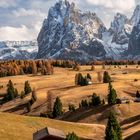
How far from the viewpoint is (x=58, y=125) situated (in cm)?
11319

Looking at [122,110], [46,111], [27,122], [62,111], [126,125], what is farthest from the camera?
[46,111]

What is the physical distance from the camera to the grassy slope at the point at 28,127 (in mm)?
96863

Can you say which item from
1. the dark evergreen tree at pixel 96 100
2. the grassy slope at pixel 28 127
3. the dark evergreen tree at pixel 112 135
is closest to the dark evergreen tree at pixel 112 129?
the dark evergreen tree at pixel 112 135

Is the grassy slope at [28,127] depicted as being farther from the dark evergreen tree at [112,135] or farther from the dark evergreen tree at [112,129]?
the dark evergreen tree at [112,135]

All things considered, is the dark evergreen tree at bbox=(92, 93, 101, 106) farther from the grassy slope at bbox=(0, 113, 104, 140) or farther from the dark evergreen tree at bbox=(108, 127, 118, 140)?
the dark evergreen tree at bbox=(108, 127, 118, 140)

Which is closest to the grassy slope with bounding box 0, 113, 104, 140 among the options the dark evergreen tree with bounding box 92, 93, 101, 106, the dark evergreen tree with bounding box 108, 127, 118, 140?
the dark evergreen tree with bounding box 108, 127, 118, 140

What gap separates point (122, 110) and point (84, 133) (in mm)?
32265

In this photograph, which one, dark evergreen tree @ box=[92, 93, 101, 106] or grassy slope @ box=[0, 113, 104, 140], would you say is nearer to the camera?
grassy slope @ box=[0, 113, 104, 140]

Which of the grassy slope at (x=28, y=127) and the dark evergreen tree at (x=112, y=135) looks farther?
the grassy slope at (x=28, y=127)

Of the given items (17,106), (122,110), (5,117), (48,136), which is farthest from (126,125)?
(17,106)

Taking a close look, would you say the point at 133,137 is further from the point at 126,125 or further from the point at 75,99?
the point at 75,99

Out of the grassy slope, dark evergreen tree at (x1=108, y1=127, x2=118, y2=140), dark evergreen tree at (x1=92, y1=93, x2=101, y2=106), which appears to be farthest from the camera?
dark evergreen tree at (x1=92, y1=93, x2=101, y2=106)

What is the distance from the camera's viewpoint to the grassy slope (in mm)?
96863

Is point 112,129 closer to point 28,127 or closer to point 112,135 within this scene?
point 112,135
